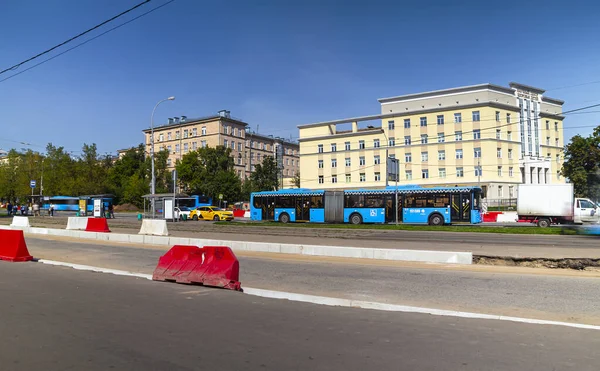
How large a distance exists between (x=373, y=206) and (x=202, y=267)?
25.8 metres

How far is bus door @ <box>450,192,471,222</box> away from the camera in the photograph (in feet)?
101

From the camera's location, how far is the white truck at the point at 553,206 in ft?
98.2

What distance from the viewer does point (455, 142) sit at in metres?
67.4

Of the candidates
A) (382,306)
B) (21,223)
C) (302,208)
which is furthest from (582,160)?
(21,223)

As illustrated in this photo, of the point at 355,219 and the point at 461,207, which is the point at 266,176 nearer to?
the point at 355,219

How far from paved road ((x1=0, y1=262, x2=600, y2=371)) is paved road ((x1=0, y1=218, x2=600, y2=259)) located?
787cm

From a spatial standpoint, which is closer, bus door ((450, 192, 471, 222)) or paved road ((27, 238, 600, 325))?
paved road ((27, 238, 600, 325))

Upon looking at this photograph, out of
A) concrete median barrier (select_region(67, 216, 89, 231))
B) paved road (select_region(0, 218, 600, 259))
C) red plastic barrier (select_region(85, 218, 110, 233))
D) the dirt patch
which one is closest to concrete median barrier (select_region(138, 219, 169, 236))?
paved road (select_region(0, 218, 600, 259))

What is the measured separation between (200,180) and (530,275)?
74783 mm

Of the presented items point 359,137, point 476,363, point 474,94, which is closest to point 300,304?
point 476,363

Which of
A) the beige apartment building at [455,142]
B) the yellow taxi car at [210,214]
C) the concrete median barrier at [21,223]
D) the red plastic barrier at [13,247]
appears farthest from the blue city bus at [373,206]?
the beige apartment building at [455,142]

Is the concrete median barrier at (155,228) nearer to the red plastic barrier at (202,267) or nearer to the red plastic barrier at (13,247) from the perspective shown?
the red plastic barrier at (13,247)

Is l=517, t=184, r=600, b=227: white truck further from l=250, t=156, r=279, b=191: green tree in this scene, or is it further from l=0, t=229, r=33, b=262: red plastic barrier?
l=250, t=156, r=279, b=191: green tree

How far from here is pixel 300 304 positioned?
25.1 ft
